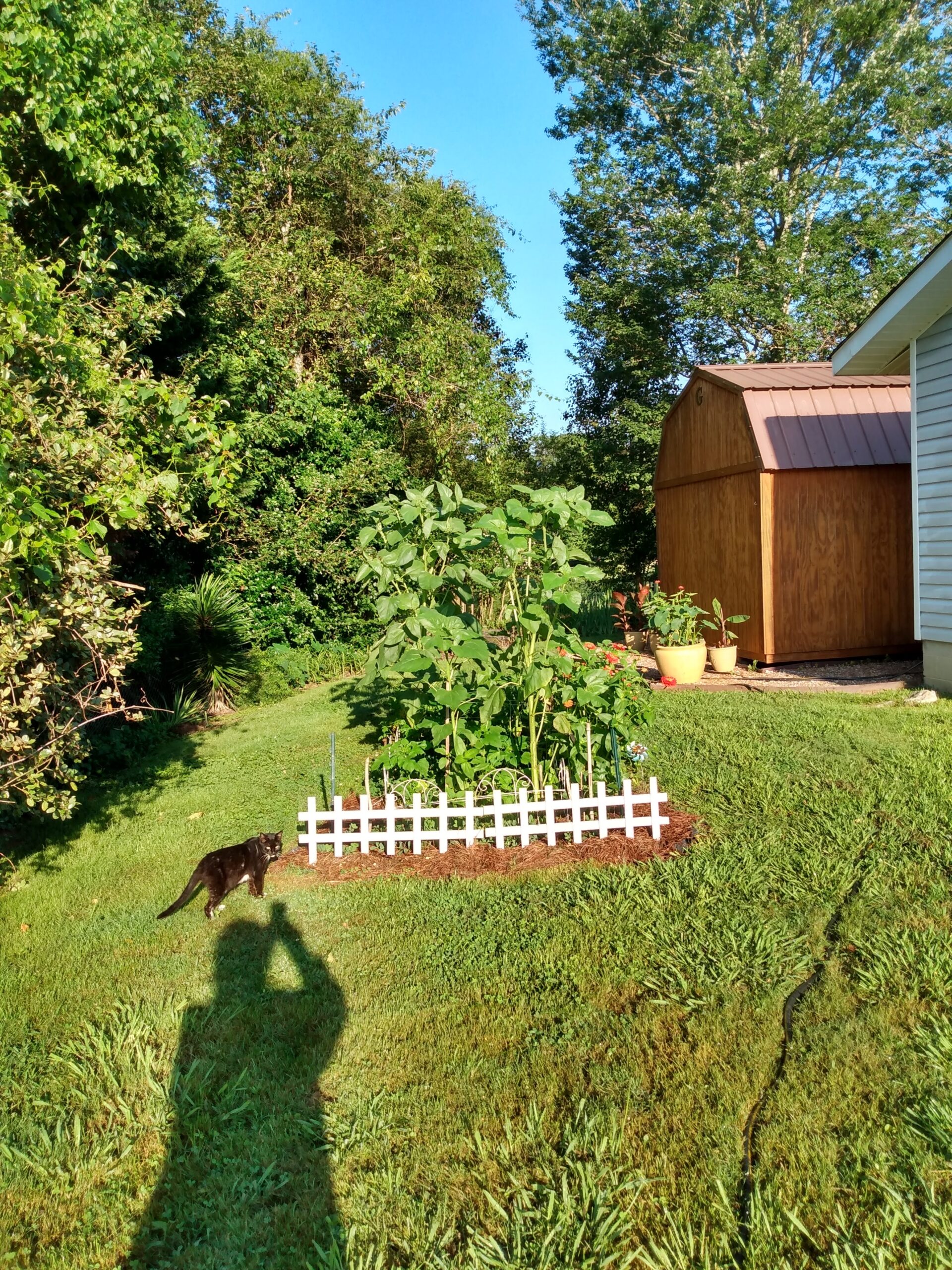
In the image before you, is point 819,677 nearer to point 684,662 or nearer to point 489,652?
point 684,662

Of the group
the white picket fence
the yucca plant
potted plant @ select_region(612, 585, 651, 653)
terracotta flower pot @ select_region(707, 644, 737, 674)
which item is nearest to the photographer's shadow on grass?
the white picket fence

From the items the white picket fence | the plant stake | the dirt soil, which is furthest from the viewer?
the dirt soil

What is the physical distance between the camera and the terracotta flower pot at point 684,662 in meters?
8.63

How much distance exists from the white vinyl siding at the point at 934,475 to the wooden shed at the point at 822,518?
65.1 inches

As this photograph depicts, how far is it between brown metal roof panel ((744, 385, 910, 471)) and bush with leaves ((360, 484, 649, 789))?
16.9 feet

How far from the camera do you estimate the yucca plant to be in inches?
353

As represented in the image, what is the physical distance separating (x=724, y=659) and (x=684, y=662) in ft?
2.77


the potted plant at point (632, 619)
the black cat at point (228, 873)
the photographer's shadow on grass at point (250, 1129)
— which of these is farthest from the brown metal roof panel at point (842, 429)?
the photographer's shadow on grass at point (250, 1129)

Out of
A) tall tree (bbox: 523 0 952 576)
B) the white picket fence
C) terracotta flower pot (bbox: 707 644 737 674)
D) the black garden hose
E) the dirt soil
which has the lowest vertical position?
the black garden hose

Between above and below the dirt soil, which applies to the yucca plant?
above

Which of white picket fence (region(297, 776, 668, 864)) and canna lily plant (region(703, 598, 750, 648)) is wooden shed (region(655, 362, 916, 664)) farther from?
white picket fence (region(297, 776, 668, 864))

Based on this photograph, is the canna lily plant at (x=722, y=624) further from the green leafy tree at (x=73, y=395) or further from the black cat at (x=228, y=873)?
the black cat at (x=228, y=873)

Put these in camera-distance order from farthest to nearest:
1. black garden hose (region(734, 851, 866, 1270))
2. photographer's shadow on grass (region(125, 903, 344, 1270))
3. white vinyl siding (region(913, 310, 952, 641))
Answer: white vinyl siding (region(913, 310, 952, 641))
photographer's shadow on grass (region(125, 903, 344, 1270))
black garden hose (region(734, 851, 866, 1270))

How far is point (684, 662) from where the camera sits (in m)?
8.66
